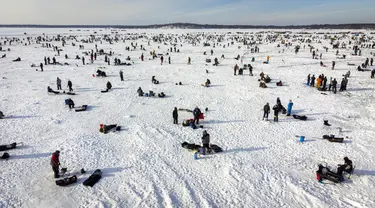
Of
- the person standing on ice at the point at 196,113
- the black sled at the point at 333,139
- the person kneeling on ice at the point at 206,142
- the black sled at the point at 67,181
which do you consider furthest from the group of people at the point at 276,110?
the black sled at the point at 67,181

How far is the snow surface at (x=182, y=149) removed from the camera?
27.9 feet

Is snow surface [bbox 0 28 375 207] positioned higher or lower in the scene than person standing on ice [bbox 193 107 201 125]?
lower

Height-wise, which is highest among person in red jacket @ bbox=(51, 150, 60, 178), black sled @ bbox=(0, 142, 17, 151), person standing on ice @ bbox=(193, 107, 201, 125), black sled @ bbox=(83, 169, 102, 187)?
person standing on ice @ bbox=(193, 107, 201, 125)

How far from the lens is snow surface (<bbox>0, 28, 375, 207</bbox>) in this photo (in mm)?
8492

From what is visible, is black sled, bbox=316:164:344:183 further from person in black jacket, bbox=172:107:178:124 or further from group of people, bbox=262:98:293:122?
person in black jacket, bbox=172:107:178:124

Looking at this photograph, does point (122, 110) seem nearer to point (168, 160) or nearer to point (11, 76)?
point (168, 160)

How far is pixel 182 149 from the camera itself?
11578 millimetres

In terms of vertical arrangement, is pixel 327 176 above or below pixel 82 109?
below

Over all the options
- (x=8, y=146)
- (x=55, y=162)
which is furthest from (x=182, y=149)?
(x=8, y=146)

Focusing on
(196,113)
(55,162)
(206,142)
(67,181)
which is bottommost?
(67,181)

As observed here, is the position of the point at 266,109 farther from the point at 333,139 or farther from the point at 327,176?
the point at 327,176

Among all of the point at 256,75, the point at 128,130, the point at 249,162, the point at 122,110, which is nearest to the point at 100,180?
the point at 128,130

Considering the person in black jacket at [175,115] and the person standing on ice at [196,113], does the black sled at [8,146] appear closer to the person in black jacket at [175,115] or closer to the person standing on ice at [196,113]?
the person in black jacket at [175,115]

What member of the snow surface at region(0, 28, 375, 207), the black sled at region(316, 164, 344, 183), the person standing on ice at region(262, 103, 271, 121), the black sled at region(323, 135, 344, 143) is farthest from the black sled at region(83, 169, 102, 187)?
the black sled at region(323, 135, 344, 143)
